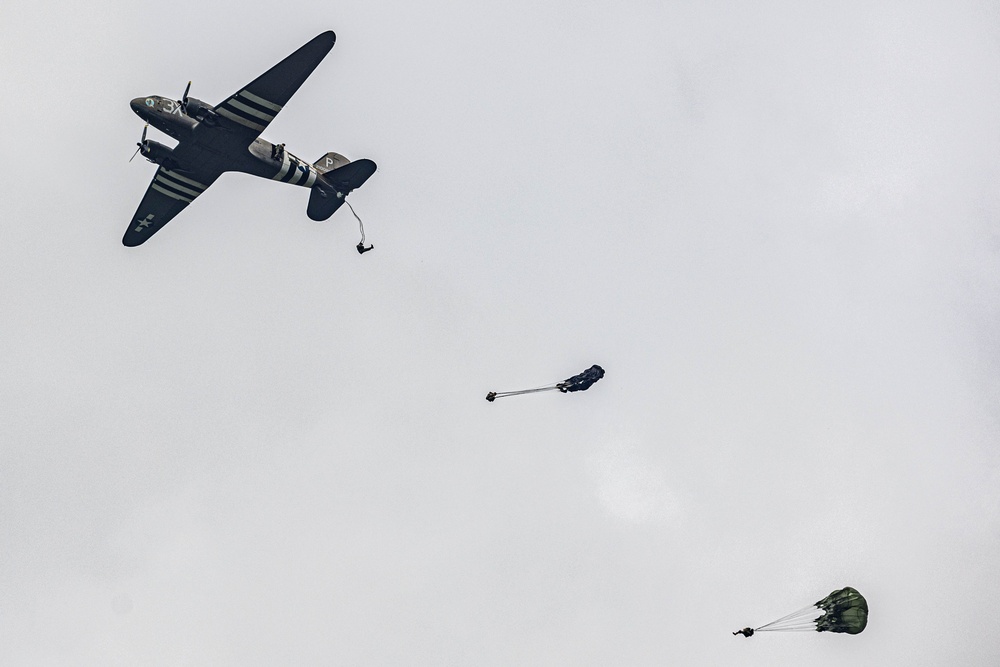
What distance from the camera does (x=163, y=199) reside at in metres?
77.1

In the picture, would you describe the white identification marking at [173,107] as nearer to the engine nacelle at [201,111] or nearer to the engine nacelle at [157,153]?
the engine nacelle at [201,111]

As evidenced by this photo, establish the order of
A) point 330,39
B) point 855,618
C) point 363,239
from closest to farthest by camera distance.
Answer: point 330,39 < point 855,618 < point 363,239

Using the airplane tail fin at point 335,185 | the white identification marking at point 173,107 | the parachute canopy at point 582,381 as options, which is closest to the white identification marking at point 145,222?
the airplane tail fin at point 335,185

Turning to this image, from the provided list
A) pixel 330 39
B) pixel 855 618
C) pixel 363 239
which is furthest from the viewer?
pixel 363 239

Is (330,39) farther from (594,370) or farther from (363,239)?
(594,370)

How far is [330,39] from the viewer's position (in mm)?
65438

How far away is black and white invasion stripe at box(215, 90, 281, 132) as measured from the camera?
6712 centimetres

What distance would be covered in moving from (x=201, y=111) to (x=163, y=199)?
1323 cm

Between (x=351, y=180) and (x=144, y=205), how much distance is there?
18.1 m

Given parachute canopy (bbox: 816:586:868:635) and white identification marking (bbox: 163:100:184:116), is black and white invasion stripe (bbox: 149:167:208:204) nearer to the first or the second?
white identification marking (bbox: 163:100:184:116)

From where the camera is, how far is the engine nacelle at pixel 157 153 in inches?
2731

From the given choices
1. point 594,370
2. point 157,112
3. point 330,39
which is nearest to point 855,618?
point 594,370

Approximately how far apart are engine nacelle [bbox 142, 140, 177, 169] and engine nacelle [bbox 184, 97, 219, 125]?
468 centimetres

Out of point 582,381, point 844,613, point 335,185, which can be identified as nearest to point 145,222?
point 335,185
